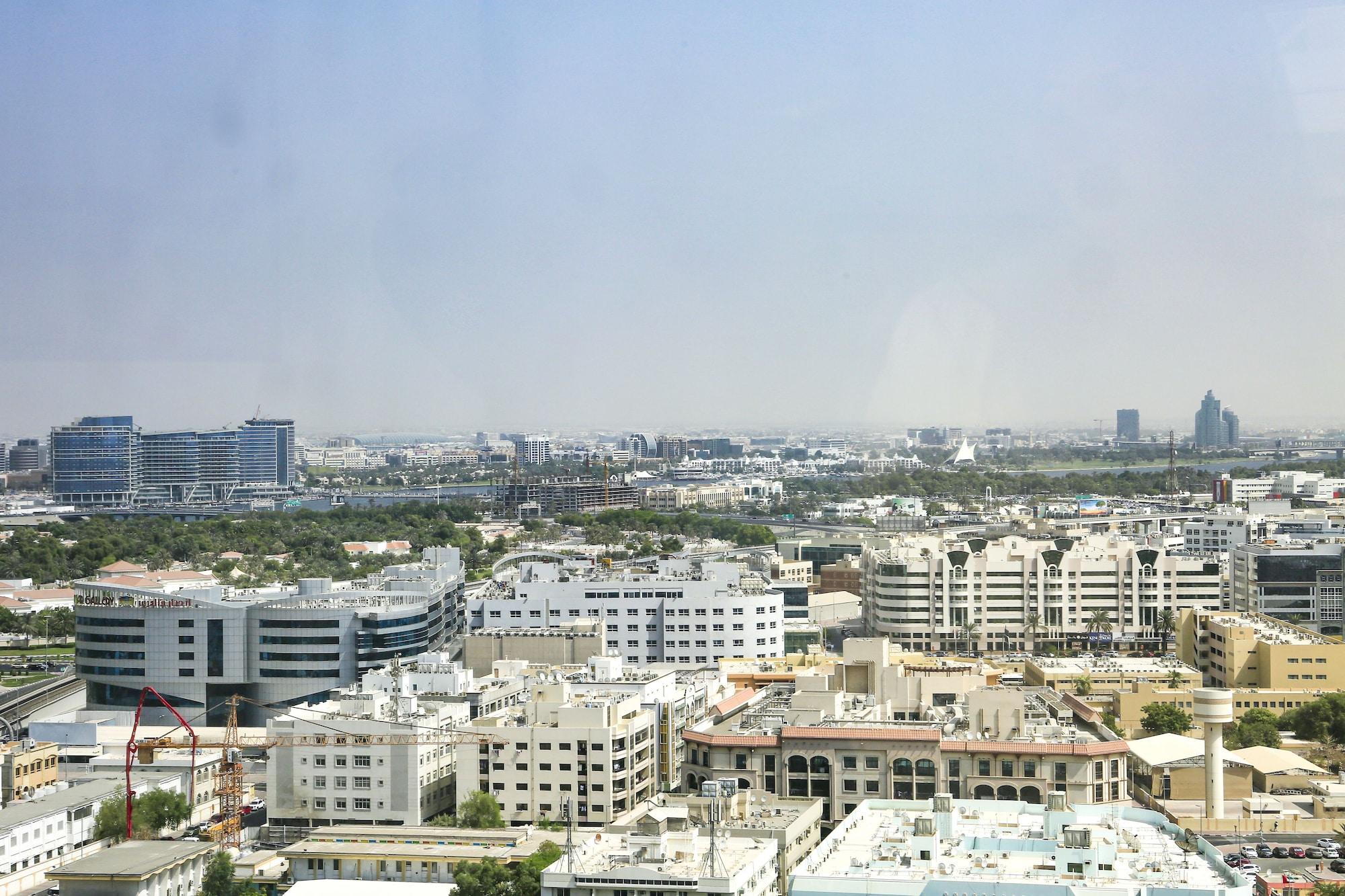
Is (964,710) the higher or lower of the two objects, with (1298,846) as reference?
higher

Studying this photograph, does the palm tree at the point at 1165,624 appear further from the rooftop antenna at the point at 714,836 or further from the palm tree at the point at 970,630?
the rooftop antenna at the point at 714,836

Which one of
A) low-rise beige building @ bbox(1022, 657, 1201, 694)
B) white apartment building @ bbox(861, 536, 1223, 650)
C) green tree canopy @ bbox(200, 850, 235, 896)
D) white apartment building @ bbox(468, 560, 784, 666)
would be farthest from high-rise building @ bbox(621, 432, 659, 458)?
green tree canopy @ bbox(200, 850, 235, 896)

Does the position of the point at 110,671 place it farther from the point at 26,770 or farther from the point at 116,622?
the point at 26,770

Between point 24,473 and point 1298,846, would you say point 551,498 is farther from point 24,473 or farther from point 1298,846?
point 1298,846

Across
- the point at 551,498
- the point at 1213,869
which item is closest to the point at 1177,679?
the point at 1213,869

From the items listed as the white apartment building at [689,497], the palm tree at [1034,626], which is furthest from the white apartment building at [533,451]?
the palm tree at [1034,626]

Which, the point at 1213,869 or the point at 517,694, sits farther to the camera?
the point at 517,694

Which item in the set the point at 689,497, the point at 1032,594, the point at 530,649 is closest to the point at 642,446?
the point at 689,497
